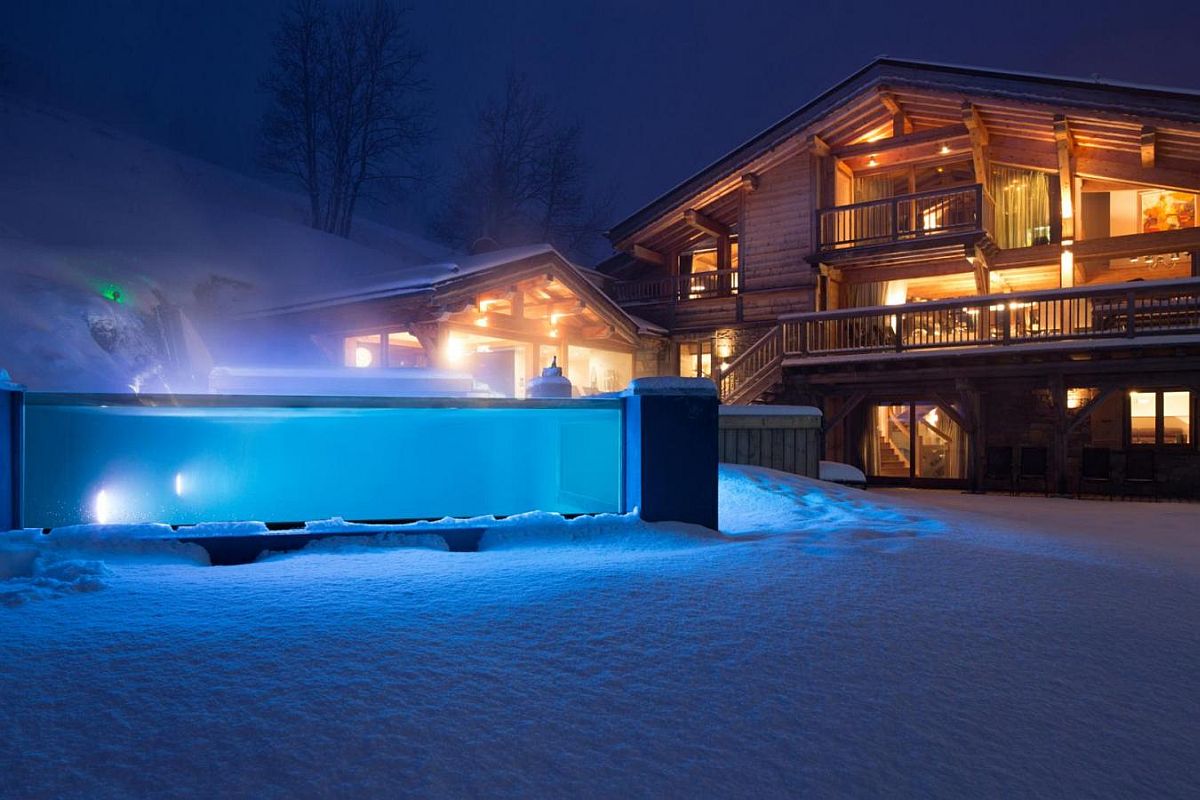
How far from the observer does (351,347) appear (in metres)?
15.8

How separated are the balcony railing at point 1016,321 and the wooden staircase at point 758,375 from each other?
277 millimetres

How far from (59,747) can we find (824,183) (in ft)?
65.0

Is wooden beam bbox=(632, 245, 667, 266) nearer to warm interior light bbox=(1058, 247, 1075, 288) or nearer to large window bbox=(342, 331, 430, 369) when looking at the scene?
large window bbox=(342, 331, 430, 369)

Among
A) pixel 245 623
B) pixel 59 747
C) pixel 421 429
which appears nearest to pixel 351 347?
pixel 421 429

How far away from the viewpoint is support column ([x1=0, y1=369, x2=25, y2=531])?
494 cm

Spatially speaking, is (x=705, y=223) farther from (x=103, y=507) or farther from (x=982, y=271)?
(x=103, y=507)

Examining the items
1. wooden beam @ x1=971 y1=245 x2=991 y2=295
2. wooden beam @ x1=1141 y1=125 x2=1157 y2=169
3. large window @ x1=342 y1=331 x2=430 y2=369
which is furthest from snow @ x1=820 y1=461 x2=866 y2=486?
wooden beam @ x1=1141 y1=125 x2=1157 y2=169

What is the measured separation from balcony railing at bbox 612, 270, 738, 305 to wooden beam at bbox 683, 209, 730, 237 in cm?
152

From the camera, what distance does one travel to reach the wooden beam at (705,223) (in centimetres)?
2089

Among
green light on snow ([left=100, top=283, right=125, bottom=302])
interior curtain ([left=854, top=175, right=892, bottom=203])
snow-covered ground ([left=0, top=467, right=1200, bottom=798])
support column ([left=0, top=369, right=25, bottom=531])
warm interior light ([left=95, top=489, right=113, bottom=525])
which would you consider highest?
interior curtain ([left=854, top=175, right=892, bottom=203])

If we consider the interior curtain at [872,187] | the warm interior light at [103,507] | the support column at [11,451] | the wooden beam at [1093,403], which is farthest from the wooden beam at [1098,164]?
the support column at [11,451]

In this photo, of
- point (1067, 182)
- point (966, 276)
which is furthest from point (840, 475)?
point (1067, 182)

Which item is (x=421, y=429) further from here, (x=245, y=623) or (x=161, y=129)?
(x=161, y=129)

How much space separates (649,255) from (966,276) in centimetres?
991
